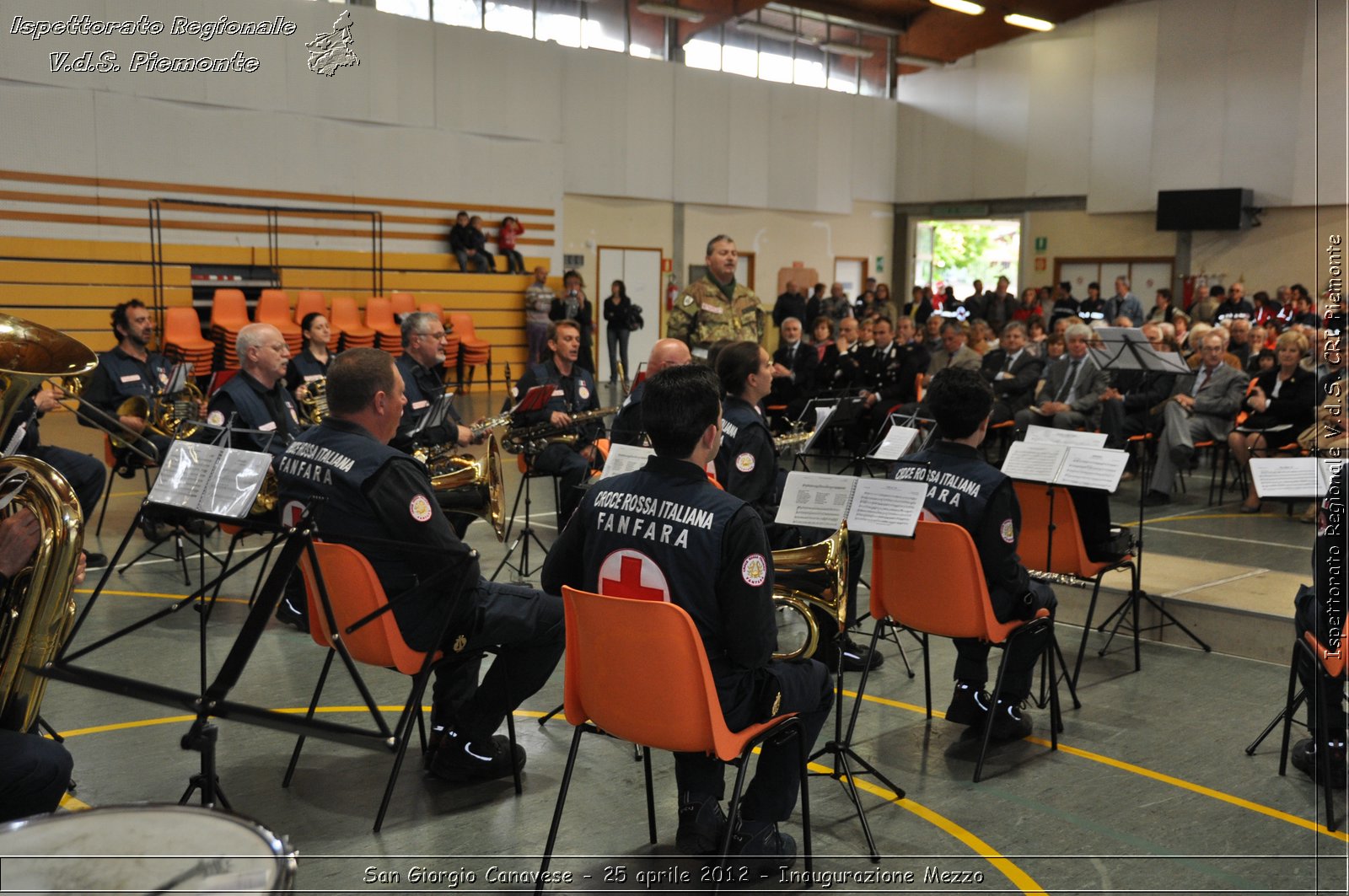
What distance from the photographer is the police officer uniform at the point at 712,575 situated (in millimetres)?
2979

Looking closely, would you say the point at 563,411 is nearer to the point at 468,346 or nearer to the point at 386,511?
the point at 386,511

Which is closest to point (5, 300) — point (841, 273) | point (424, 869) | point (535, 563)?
point (535, 563)

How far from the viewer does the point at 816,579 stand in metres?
3.88

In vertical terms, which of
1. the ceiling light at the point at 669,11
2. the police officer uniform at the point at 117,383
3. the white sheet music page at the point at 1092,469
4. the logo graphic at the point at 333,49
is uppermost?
the ceiling light at the point at 669,11

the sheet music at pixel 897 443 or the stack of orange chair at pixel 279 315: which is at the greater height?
the stack of orange chair at pixel 279 315

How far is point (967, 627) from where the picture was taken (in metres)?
4.11

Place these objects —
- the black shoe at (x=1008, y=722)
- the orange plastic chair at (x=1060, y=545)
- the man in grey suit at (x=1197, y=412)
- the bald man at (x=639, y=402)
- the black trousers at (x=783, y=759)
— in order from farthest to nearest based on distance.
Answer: the man in grey suit at (x=1197, y=412) < the bald man at (x=639, y=402) < the orange plastic chair at (x=1060, y=545) < the black shoe at (x=1008, y=722) < the black trousers at (x=783, y=759)

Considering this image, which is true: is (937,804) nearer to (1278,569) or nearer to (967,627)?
(967,627)

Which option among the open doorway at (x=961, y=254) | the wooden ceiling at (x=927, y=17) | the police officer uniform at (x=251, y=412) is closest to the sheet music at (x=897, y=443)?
the police officer uniform at (x=251, y=412)

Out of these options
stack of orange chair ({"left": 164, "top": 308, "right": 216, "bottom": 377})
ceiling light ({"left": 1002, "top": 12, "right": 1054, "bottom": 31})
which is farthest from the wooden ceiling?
stack of orange chair ({"left": 164, "top": 308, "right": 216, "bottom": 377})

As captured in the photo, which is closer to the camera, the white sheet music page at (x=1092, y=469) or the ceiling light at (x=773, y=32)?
the white sheet music page at (x=1092, y=469)

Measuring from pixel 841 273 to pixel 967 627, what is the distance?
2124cm

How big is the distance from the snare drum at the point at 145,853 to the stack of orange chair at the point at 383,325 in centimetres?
1484

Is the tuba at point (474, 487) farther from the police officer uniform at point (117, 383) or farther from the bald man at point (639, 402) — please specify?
the police officer uniform at point (117, 383)
